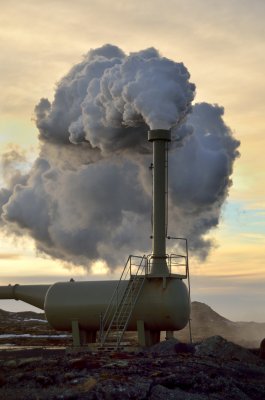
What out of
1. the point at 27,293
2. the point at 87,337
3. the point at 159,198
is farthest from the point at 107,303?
the point at 27,293

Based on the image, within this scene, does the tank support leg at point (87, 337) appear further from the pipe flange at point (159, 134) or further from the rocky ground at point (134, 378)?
the pipe flange at point (159, 134)

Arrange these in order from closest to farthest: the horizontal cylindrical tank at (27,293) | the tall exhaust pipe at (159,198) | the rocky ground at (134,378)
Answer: the rocky ground at (134,378) < the tall exhaust pipe at (159,198) < the horizontal cylindrical tank at (27,293)

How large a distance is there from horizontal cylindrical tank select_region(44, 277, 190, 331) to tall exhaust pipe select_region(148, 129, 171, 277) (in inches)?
52.1

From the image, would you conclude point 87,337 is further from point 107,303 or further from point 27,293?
point 27,293

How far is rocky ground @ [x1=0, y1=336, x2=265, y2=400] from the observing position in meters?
21.2

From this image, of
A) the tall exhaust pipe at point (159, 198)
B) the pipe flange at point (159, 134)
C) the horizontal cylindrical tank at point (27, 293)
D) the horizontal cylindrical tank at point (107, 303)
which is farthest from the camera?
the horizontal cylindrical tank at point (27, 293)

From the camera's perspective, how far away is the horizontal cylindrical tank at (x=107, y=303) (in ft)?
110

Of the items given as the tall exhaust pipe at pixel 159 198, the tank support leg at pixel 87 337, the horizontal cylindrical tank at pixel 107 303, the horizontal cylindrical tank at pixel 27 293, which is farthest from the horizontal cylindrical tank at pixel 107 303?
the tall exhaust pipe at pixel 159 198

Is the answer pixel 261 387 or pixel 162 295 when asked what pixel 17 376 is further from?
pixel 162 295

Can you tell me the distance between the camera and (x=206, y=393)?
21.7m

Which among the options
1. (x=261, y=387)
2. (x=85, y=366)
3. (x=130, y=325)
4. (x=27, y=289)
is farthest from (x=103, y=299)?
(x=261, y=387)

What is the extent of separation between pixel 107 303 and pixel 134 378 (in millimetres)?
11946

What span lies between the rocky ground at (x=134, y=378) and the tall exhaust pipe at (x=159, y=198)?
22.9 ft

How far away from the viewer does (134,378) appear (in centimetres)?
2247
